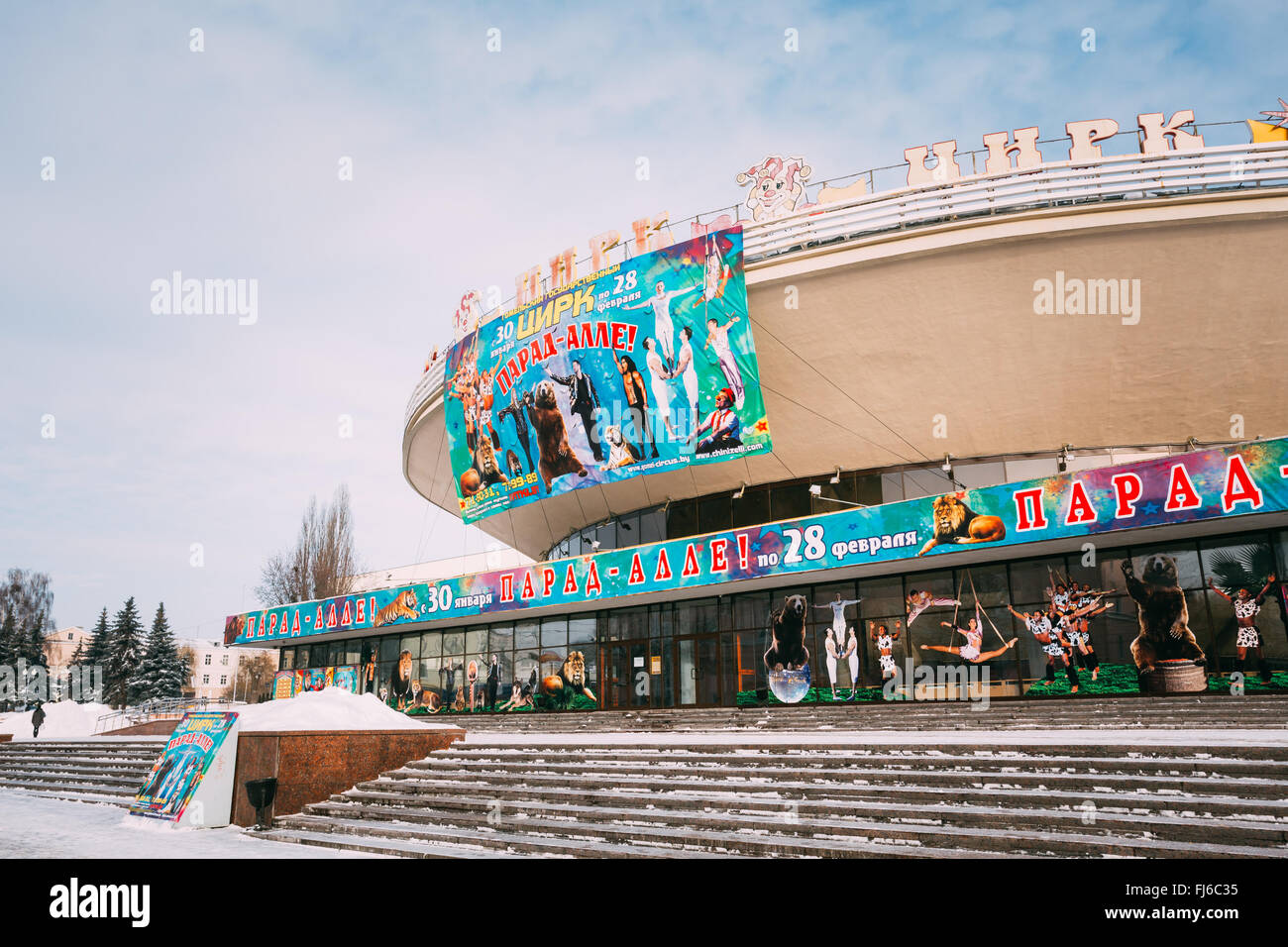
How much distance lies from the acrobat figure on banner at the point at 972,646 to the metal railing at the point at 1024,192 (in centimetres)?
929

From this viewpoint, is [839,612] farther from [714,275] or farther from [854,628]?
[714,275]

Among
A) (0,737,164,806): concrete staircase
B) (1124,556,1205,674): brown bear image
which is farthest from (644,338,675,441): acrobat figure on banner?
(0,737,164,806): concrete staircase

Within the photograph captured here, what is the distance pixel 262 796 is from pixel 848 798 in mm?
8444

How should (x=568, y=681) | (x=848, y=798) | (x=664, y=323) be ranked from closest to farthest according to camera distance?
(x=848, y=798) < (x=664, y=323) < (x=568, y=681)

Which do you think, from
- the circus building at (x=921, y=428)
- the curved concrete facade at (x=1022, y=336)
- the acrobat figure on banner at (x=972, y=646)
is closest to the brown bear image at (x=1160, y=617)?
the circus building at (x=921, y=428)

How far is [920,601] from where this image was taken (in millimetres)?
20844

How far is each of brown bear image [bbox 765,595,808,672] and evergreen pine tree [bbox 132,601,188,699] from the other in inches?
1855

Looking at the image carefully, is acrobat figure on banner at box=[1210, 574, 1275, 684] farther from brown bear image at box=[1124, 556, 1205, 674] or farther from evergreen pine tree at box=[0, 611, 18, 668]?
evergreen pine tree at box=[0, 611, 18, 668]

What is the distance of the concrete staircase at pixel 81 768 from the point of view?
18.0 meters

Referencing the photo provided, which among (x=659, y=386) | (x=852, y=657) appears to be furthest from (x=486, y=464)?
(x=852, y=657)

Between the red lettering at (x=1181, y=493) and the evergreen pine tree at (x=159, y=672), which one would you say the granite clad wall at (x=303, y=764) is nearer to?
the red lettering at (x=1181, y=493)

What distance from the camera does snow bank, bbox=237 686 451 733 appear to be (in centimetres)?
1408
